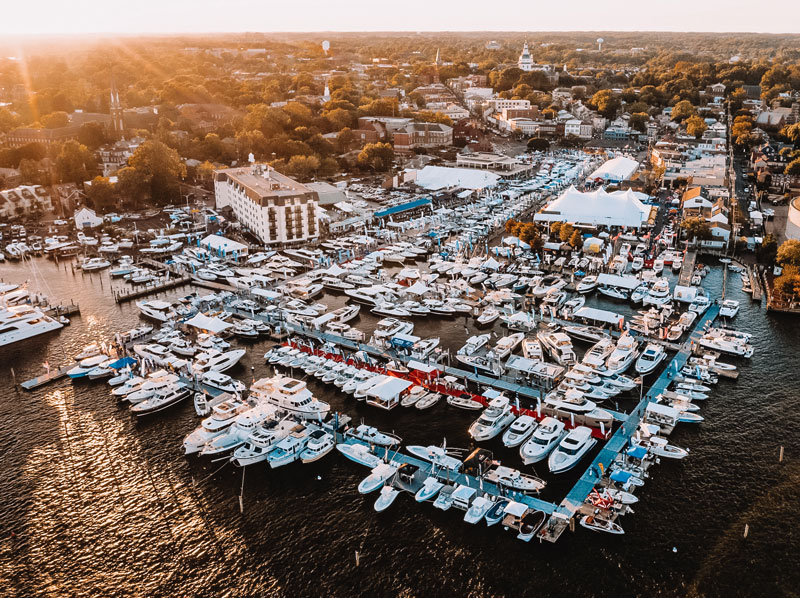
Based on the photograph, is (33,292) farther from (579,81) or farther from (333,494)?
(579,81)

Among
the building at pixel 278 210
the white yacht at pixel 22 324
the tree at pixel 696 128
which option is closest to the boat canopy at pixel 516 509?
the white yacht at pixel 22 324

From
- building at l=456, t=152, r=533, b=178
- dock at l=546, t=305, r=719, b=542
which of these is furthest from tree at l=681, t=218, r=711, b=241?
building at l=456, t=152, r=533, b=178

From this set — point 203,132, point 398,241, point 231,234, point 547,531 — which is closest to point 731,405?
point 547,531

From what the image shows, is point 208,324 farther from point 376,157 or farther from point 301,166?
point 376,157

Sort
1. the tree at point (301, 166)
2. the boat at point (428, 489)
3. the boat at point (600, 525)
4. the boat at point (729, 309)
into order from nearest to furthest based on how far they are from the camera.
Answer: the boat at point (600, 525)
the boat at point (428, 489)
the boat at point (729, 309)
the tree at point (301, 166)

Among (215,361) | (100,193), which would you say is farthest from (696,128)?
(215,361)

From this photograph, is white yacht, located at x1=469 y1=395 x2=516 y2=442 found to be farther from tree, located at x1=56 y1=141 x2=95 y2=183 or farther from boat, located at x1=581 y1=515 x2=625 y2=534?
tree, located at x1=56 y1=141 x2=95 y2=183

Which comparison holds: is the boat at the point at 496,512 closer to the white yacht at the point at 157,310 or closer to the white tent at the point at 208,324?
the white tent at the point at 208,324
